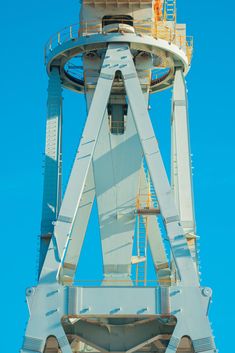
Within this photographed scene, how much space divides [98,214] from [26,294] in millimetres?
5322

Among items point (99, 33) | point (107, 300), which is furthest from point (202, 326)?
point (99, 33)

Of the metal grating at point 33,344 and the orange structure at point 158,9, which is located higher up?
the orange structure at point 158,9

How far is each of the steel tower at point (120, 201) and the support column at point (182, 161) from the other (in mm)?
39

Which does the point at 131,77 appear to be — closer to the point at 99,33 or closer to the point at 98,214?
the point at 99,33

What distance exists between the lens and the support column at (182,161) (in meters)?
32.8

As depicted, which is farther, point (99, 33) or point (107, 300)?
point (99, 33)

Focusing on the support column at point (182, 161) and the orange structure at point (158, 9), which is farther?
the orange structure at point (158, 9)

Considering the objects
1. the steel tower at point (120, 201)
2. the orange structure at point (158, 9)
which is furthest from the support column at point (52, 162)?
the orange structure at point (158, 9)

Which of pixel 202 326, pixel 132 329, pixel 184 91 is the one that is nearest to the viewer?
pixel 202 326

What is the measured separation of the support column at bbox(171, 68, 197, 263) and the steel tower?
39 millimetres

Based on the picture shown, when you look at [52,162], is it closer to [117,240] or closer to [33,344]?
[117,240]

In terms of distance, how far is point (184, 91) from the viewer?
35031 mm

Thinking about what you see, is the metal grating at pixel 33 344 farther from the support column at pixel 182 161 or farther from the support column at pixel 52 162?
the support column at pixel 182 161

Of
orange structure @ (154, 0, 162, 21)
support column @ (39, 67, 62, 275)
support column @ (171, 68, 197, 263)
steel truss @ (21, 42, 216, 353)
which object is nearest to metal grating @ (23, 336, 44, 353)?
steel truss @ (21, 42, 216, 353)
